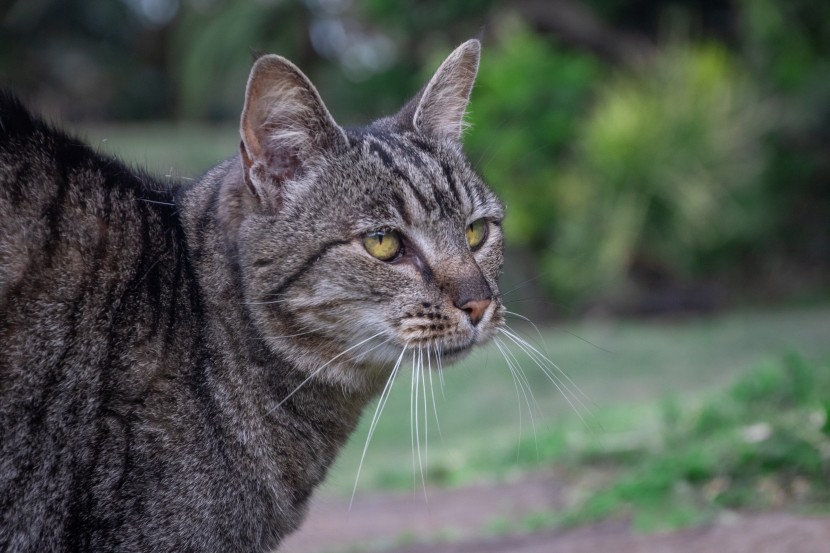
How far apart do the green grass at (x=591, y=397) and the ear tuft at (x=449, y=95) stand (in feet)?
6.55

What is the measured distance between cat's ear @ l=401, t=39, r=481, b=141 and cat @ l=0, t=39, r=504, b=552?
0.80 ft

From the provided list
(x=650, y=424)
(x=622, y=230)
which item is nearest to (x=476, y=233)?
(x=650, y=424)

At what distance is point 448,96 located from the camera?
3.42 meters

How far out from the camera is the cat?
99.2 inches

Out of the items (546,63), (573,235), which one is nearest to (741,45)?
(546,63)

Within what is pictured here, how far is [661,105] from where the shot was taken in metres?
9.49

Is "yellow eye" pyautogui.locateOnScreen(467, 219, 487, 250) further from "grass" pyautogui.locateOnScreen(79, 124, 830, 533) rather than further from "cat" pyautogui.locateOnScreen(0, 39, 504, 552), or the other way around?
"grass" pyautogui.locateOnScreen(79, 124, 830, 533)

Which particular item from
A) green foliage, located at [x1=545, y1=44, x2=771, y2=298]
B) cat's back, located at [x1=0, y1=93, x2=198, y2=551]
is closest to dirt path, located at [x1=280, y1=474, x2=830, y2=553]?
cat's back, located at [x1=0, y1=93, x2=198, y2=551]

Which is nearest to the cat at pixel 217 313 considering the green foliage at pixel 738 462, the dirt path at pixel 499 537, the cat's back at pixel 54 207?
the cat's back at pixel 54 207

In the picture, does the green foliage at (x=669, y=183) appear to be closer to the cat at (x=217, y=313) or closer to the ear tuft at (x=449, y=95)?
the ear tuft at (x=449, y=95)

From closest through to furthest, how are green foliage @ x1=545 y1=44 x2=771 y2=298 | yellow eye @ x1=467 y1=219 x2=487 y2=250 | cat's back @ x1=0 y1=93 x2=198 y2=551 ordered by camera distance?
cat's back @ x1=0 y1=93 x2=198 y2=551 < yellow eye @ x1=467 y1=219 x2=487 y2=250 < green foliage @ x1=545 y1=44 x2=771 y2=298

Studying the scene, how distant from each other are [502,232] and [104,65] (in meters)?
17.3

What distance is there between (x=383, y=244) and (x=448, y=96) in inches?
31.3

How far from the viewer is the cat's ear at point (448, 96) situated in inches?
131
